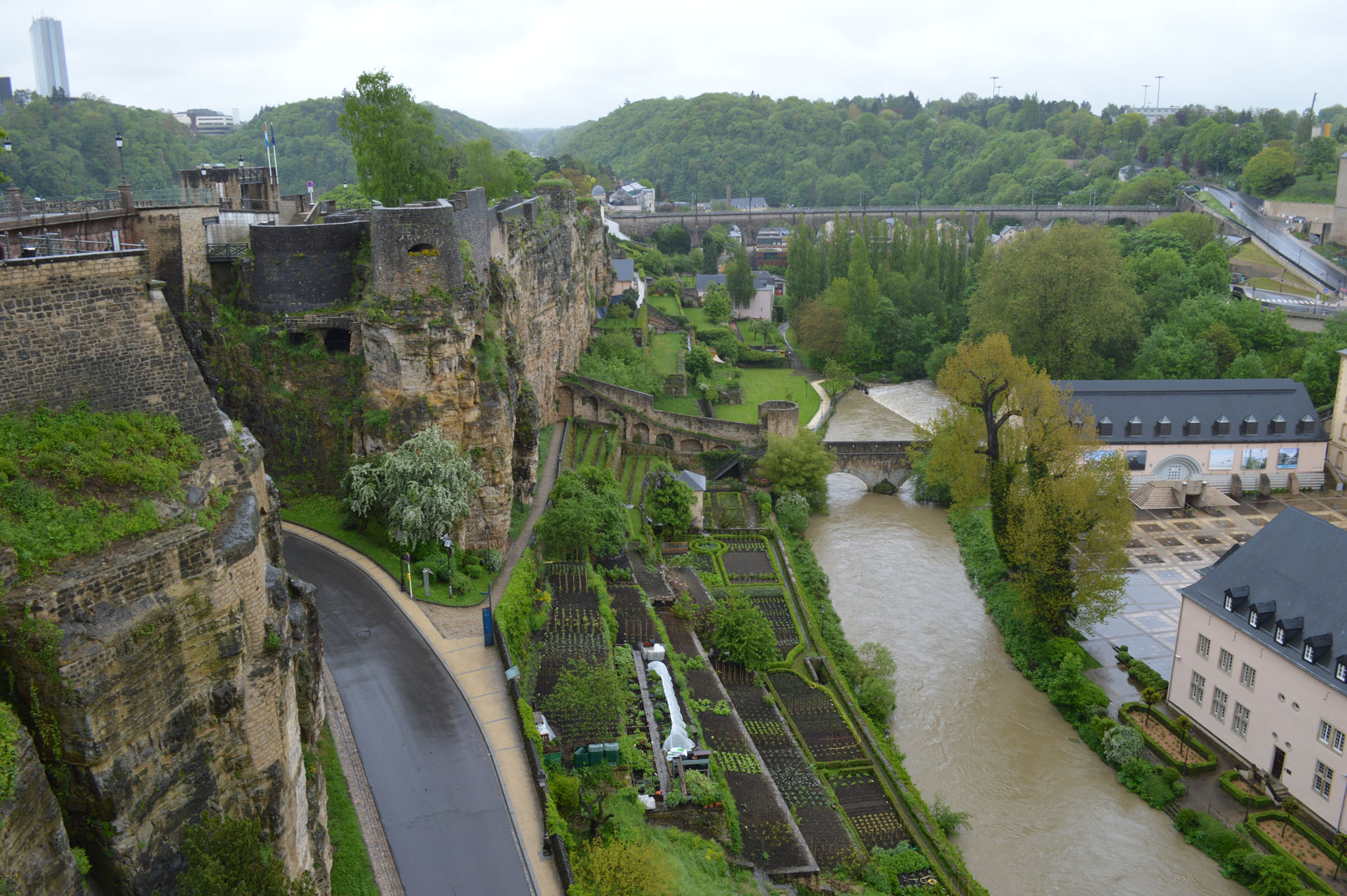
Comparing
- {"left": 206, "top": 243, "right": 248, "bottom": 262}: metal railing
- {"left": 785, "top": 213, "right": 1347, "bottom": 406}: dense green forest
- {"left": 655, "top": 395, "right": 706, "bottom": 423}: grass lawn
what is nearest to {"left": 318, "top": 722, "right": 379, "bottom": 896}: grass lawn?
{"left": 206, "top": 243, "right": 248, "bottom": 262}: metal railing

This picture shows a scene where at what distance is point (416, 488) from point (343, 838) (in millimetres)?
11673

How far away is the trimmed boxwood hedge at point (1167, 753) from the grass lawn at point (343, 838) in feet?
76.0

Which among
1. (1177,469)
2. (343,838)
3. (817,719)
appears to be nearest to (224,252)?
(343,838)

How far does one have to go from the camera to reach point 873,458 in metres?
52.8

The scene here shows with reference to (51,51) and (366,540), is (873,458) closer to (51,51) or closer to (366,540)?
(366,540)

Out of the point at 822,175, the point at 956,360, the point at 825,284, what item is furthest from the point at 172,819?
the point at 822,175

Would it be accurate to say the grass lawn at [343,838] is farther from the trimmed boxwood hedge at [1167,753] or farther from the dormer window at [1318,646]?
the dormer window at [1318,646]

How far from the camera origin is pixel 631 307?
245 ft

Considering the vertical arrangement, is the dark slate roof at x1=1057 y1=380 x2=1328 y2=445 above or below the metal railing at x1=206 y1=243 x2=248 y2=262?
below

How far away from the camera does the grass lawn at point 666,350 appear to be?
66.3 m

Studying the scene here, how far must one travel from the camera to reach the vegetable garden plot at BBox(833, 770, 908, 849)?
25719 mm

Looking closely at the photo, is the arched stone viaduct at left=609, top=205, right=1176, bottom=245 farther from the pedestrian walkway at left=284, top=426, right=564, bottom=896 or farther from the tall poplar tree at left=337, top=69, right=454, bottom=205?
the pedestrian walkway at left=284, top=426, right=564, bottom=896

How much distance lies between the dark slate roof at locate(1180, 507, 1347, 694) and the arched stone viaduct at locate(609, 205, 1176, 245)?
248 ft

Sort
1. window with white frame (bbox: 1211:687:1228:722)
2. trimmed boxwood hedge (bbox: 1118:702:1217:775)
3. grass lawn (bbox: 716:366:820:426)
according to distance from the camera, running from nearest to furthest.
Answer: trimmed boxwood hedge (bbox: 1118:702:1217:775) → window with white frame (bbox: 1211:687:1228:722) → grass lawn (bbox: 716:366:820:426)
